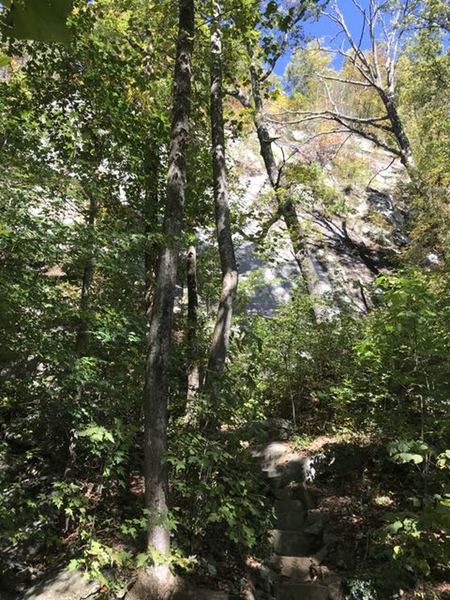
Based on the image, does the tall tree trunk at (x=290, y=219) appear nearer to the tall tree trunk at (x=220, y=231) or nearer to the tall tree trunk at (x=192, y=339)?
the tall tree trunk at (x=220, y=231)

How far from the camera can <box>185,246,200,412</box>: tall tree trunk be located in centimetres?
464

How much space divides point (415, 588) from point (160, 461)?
7.84 feet

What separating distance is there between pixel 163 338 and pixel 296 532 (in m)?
2.98

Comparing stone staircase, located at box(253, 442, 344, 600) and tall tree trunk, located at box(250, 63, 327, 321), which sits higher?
tall tree trunk, located at box(250, 63, 327, 321)

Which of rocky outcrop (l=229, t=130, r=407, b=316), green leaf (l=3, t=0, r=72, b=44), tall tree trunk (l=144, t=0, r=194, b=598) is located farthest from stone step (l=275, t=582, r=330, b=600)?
rocky outcrop (l=229, t=130, r=407, b=316)

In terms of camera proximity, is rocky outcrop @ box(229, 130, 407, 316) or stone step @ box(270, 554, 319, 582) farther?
rocky outcrop @ box(229, 130, 407, 316)

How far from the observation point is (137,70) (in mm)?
7461

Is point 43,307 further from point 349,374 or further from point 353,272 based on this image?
point 353,272

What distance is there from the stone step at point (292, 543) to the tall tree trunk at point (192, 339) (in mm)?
1859

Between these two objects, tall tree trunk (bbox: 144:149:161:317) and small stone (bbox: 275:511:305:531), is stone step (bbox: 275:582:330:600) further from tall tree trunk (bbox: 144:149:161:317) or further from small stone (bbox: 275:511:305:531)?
tall tree trunk (bbox: 144:149:161:317)

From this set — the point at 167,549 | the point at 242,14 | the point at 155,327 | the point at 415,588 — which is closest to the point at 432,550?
the point at 415,588

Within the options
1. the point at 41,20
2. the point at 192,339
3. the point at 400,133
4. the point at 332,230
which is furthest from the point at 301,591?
the point at 332,230

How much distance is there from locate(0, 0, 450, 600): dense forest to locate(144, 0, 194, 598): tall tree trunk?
2cm

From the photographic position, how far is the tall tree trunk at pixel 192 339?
464 cm
